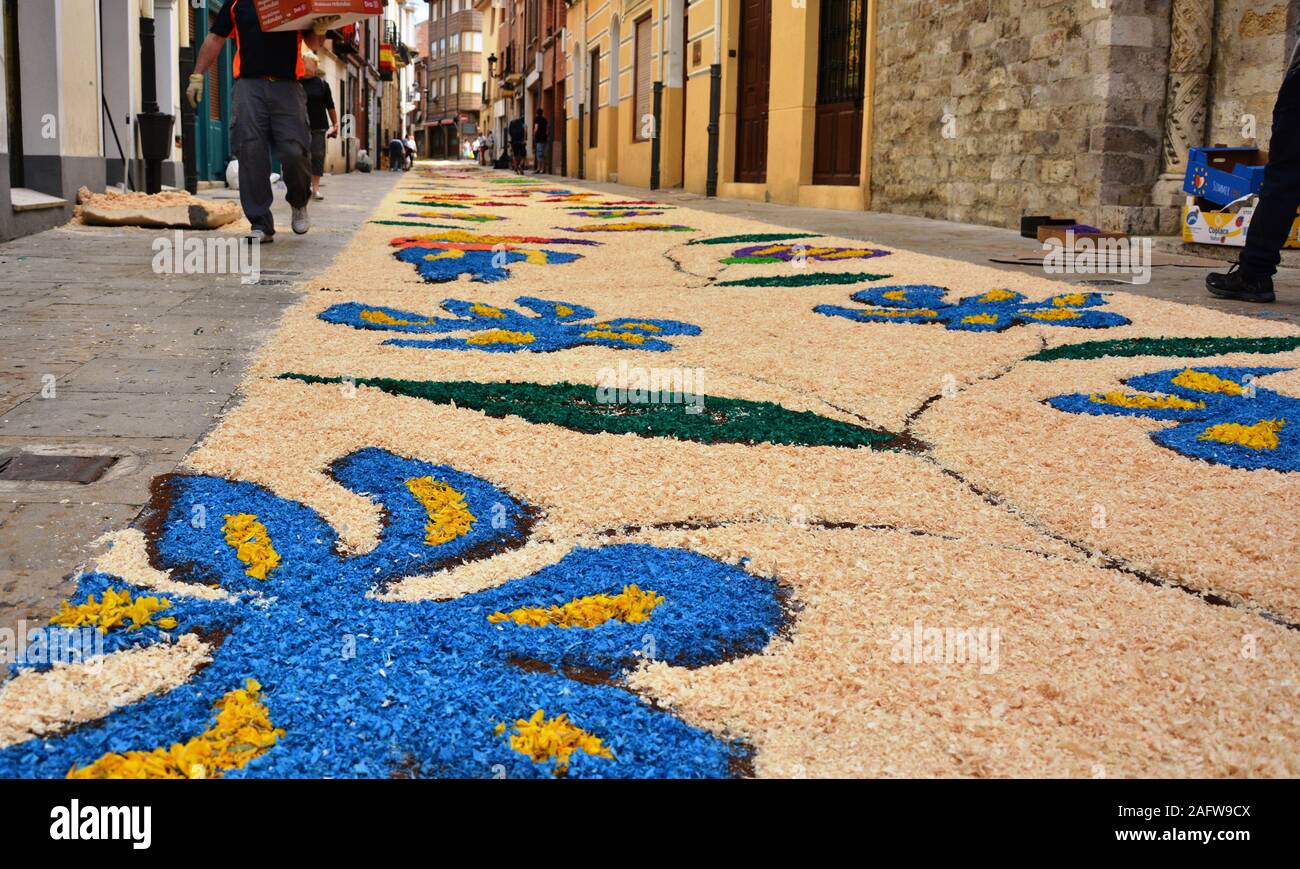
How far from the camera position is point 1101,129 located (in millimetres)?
7859

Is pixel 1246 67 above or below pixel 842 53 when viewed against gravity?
below

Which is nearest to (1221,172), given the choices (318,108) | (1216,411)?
(1216,411)

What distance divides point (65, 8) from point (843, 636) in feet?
28.1

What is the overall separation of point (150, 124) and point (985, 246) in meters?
6.91

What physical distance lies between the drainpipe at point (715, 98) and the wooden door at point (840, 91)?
2.77m

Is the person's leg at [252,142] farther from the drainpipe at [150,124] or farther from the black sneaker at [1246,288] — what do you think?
the black sneaker at [1246,288]

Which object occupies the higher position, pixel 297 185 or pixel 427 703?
pixel 297 185

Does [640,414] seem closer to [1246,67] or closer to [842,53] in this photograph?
[1246,67]

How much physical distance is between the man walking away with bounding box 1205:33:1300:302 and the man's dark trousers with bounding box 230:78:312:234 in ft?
16.7

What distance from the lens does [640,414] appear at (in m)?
2.78

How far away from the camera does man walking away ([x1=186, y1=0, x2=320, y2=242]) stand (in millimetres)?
6535

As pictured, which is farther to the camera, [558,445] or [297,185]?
[297,185]
